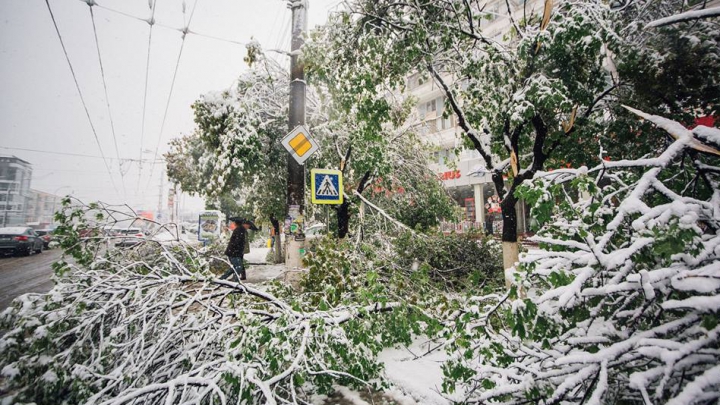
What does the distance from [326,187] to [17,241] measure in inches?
757

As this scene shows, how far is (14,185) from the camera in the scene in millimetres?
18234

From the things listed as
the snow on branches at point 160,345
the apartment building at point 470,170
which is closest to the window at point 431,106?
the apartment building at point 470,170

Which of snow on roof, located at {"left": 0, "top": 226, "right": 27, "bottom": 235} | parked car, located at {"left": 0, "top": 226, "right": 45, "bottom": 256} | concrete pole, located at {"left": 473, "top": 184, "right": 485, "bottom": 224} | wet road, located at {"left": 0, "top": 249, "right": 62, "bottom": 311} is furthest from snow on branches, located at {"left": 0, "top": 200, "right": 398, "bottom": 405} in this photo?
concrete pole, located at {"left": 473, "top": 184, "right": 485, "bottom": 224}

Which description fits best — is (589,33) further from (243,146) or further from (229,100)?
(229,100)

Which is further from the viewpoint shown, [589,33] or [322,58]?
[322,58]

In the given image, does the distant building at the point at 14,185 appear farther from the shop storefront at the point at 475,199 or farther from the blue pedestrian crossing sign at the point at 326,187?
the shop storefront at the point at 475,199

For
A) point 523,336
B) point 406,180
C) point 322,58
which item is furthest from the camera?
point 406,180

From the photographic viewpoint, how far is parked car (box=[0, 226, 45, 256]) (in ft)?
48.0

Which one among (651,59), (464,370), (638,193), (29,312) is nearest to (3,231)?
(29,312)

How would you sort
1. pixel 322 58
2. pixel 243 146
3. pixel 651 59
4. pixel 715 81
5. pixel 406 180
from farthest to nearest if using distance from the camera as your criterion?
pixel 406 180
pixel 243 146
pixel 322 58
pixel 651 59
pixel 715 81

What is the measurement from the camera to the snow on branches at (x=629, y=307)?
1387mm

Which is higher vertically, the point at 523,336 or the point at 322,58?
the point at 322,58

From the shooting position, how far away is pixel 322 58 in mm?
5156

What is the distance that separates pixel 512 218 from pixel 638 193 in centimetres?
368
